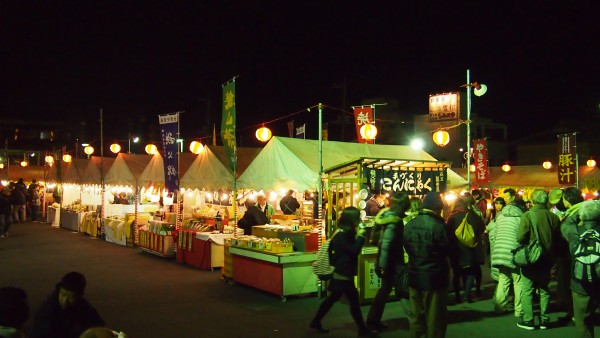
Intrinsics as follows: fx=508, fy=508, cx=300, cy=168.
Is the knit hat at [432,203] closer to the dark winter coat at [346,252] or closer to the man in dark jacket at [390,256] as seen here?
the man in dark jacket at [390,256]

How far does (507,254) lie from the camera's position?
7.49 meters

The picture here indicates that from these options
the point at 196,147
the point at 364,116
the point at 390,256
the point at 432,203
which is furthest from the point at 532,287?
the point at 196,147

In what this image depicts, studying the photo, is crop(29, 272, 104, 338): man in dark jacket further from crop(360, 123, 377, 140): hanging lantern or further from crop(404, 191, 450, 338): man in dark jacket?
crop(360, 123, 377, 140): hanging lantern

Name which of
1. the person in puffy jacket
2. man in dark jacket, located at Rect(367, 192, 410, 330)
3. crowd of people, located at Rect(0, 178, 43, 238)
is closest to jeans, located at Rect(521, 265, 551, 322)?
the person in puffy jacket

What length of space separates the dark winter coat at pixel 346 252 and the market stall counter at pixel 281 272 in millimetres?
2369

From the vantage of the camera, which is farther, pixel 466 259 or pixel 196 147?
pixel 196 147

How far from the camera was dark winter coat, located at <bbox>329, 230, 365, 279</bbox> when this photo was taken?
6695mm

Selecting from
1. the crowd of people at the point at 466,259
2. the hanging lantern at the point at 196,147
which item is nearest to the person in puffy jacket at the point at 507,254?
the crowd of people at the point at 466,259

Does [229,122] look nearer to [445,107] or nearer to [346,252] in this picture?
[346,252]

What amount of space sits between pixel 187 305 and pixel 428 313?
183 inches

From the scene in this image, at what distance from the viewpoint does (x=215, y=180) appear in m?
13.0

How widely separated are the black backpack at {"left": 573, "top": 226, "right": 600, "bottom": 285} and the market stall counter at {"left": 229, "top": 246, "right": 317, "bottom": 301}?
4841 millimetres

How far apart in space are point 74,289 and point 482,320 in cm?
597

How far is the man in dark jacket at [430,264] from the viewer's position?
5492mm
